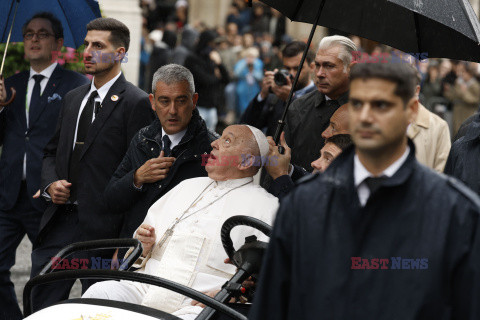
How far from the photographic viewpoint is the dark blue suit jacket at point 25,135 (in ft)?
22.4

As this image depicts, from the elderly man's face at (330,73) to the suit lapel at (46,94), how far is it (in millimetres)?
2158

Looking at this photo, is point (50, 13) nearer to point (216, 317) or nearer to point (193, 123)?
point (193, 123)

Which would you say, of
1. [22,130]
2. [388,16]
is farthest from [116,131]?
[388,16]

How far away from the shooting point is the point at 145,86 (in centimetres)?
1892

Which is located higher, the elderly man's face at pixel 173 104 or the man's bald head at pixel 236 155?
the elderly man's face at pixel 173 104

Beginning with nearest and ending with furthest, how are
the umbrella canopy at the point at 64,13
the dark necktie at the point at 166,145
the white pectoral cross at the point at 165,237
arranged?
the white pectoral cross at the point at 165,237, the dark necktie at the point at 166,145, the umbrella canopy at the point at 64,13

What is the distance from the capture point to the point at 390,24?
19.0 feet

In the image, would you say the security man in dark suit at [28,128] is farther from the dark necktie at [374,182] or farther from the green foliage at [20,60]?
the dark necktie at [374,182]

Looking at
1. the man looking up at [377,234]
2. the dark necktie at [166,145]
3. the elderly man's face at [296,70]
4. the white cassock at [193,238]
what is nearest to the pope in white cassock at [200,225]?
the white cassock at [193,238]

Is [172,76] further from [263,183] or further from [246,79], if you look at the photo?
[246,79]

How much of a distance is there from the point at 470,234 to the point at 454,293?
196mm

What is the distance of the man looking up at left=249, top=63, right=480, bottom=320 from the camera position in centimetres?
279

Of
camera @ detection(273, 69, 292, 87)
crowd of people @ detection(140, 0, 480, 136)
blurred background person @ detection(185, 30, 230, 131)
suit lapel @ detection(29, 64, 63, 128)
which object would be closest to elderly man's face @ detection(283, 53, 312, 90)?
camera @ detection(273, 69, 292, 87)

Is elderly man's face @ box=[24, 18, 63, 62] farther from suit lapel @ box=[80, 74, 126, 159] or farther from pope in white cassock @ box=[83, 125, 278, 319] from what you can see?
pope in white cassock @ box=[83, 125, 278, 319]
